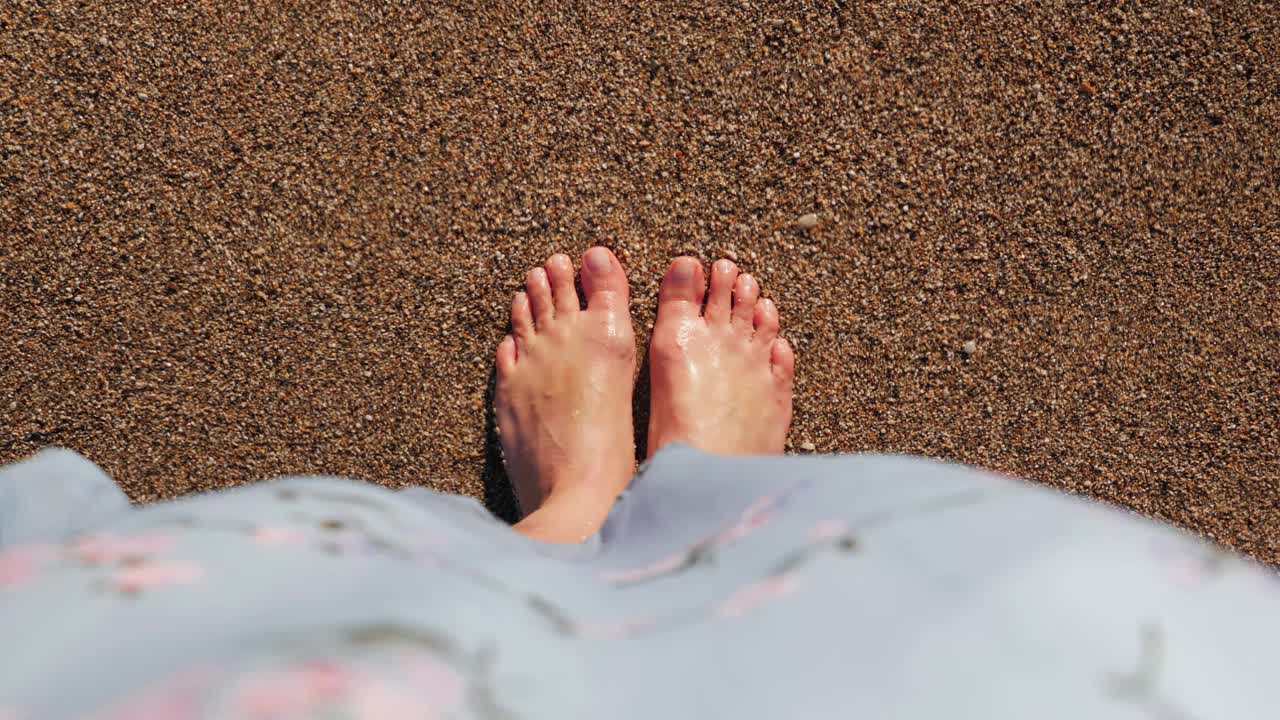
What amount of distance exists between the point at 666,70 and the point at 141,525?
1.14 metres

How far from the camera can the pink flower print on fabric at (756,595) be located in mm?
713

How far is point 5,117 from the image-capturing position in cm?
142

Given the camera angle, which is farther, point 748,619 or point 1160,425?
point 1160,425

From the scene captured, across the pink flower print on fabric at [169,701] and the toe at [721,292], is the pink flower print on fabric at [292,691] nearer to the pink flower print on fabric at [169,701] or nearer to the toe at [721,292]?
the pink flower print on fabric at [169,701]

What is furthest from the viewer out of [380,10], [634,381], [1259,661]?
[634,381]

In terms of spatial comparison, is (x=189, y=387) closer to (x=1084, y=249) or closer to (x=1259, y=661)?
(x=1259, y=661)

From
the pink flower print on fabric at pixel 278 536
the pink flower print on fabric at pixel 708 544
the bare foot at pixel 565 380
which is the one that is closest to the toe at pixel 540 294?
the bare foot at pixel 565 380

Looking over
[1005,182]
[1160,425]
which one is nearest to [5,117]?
[1005,182]

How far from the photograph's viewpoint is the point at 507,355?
1478 millimetres

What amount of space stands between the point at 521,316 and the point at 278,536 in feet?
2.60

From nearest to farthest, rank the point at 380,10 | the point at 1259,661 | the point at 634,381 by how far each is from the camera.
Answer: the point at 1259,661 → the point at 380,10 → the point at 634,381

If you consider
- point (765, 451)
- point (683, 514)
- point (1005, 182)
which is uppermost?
point (1005, 182)

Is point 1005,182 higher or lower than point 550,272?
higher

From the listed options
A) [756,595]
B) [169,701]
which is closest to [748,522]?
[756,595]
